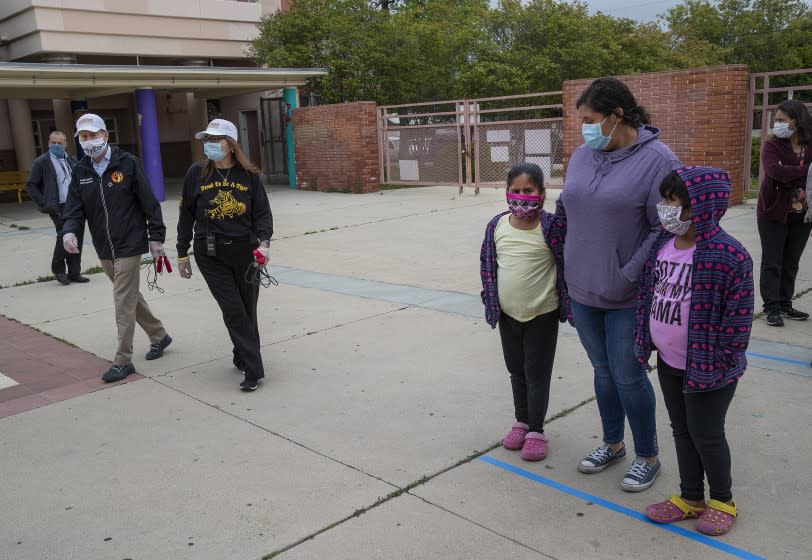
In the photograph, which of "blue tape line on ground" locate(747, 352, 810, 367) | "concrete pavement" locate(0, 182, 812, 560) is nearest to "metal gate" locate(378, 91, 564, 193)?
"concrete pavement" locate(0, 182, 812, 560)

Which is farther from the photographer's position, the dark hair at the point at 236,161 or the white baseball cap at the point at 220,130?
the dark hair at the point at 236,161

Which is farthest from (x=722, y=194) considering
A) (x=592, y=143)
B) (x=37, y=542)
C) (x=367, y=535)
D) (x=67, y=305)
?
(x=67, y=305)

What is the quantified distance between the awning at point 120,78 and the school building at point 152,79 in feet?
0.11

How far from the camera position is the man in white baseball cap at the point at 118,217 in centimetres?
550

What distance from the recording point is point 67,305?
26.7 ft

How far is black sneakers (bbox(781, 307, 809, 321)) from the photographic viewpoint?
6055 millimetres

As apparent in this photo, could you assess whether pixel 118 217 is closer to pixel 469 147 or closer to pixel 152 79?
pixel 469 147

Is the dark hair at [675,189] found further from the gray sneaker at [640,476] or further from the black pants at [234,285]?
the black pants at [234,285]

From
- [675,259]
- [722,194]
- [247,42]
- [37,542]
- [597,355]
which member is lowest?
[37,542]

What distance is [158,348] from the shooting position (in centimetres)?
609

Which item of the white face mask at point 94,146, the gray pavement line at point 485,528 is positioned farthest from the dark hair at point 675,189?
the white face mask at point 94,146

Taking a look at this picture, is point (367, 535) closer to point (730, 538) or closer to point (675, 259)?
point (730, 538)

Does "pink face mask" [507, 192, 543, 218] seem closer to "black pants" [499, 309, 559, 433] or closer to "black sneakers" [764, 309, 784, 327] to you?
"black pants" [499, 309, 559, 433]

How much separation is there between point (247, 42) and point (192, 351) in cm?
2180
